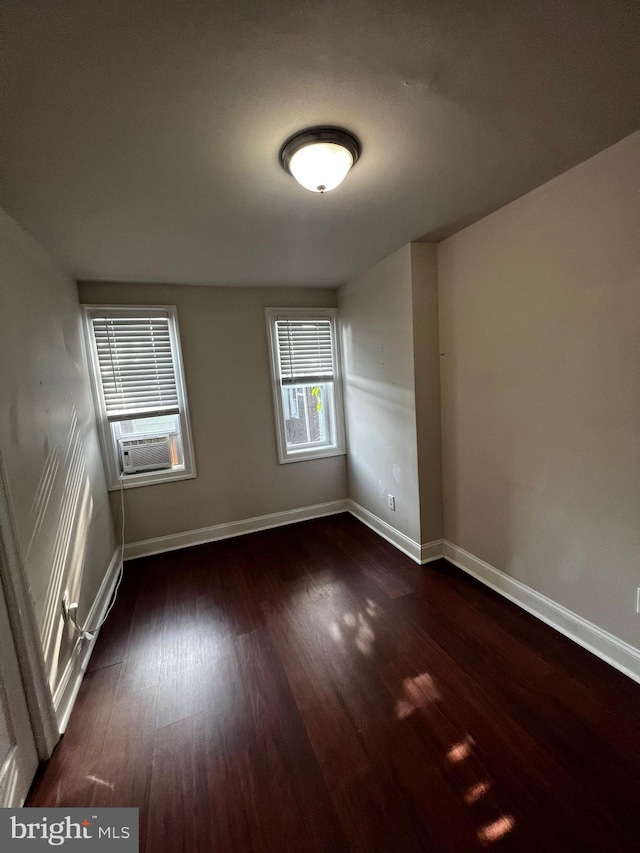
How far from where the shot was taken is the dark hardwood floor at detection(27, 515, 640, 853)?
3.64 feet

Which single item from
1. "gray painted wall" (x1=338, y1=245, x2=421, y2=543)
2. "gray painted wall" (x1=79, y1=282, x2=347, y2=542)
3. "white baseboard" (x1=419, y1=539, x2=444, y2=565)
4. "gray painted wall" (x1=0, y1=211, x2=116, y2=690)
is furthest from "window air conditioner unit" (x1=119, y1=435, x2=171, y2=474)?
"white baseboard" (x1=419, y1=539, x2=444, y2=565)

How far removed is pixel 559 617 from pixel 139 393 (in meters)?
3.33

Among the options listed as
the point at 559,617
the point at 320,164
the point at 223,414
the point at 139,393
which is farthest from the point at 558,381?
the point at 139,393

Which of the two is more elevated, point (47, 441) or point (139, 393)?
point (139, 393)

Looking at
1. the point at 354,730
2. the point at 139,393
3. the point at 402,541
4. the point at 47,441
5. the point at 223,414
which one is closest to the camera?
the point at 354,730

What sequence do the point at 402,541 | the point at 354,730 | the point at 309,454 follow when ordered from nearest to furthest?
the point at 354,730 → the point at 402,541 → the point at 309,454

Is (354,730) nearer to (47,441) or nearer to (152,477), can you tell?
(47,441)

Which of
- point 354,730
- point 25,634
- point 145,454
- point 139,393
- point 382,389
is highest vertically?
point 139,393

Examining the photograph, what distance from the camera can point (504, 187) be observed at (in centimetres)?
168

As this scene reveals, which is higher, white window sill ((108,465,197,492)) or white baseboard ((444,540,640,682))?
white window sill ((108,465,197,492))

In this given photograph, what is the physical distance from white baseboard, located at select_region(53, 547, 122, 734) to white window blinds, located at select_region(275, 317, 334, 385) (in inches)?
87.0

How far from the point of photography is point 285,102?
1072 mm

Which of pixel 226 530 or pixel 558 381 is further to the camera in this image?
pixel 226 530

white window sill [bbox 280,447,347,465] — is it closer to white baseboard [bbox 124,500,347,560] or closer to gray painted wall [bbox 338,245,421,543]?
gray painted wall [bbox 338,245,421,543]
